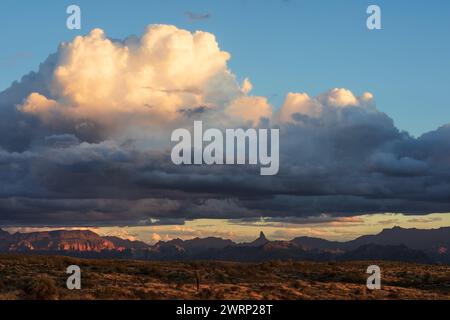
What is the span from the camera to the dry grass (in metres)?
52.4

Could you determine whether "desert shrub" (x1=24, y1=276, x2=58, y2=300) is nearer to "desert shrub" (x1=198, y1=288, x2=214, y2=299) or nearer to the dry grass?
the dry grass

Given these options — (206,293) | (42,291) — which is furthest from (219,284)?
(42,291)

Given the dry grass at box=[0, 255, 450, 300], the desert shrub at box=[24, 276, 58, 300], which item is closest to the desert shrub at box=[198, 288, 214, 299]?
the dry grass at box=[0, 255, 450, 300]

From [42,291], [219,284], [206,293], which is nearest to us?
[42,291]

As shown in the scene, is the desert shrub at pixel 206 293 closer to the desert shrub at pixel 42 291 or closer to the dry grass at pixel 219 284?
the dry grass at pixel 219 284

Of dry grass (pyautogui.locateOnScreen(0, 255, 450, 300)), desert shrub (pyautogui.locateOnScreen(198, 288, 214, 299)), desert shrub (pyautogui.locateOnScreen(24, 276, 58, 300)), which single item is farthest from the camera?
dry grass (pyautogui.locateOnScreen(0, 255, 450, 300))

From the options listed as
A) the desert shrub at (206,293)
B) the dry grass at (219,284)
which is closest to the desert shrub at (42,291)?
the dry grass at (219,284)

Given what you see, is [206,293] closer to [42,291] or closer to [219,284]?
[219,284]

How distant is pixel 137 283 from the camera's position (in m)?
64.2

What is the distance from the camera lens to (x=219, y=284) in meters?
64.8

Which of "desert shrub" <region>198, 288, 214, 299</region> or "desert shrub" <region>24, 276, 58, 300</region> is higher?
"desert shrub" <region>24, 276, 58, 300</region>
